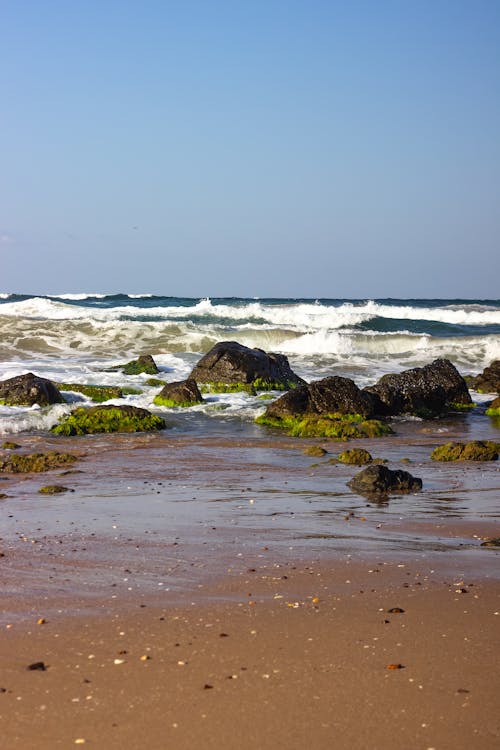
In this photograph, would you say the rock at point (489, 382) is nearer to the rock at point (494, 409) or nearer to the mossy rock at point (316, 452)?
the rock at point (494, 409)

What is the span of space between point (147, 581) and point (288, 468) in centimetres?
499

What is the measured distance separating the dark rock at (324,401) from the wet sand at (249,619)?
5.76 meters

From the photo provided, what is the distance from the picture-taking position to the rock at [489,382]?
730 inches

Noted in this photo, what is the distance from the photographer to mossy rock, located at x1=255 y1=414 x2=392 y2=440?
13.0m

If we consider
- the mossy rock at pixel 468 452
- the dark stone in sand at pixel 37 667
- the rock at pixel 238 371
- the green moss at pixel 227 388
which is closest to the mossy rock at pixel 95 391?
the green moss at pixel 227 388

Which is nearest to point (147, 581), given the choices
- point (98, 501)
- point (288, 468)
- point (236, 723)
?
point (236, 723)

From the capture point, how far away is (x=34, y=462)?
977cm

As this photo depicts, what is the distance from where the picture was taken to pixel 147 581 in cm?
524

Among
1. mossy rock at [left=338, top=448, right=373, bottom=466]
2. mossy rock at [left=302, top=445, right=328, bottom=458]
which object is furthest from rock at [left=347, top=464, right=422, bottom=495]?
mossy rock at [left=302, top=445, right=328, bottom=458]

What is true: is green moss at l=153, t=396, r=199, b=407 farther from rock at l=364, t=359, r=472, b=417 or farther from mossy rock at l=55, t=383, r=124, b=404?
rock at l=364, t=359, r=472, b=417

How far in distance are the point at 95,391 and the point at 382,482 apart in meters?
8.87

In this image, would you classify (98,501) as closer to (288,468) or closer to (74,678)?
(288,468)

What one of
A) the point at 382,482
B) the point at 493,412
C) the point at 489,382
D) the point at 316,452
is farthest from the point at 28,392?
the point at 489,382

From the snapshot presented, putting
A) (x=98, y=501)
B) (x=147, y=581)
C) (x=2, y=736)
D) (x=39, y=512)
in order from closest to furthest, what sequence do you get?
(x=2, y=736), (x=147, y=581), (x=39, y=512), (x=98, y=501)
